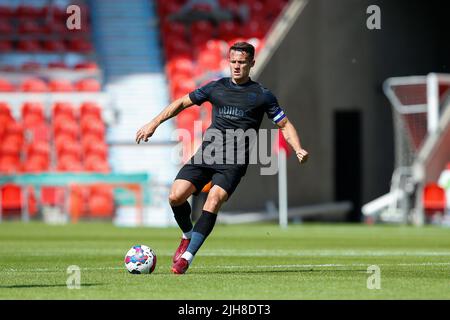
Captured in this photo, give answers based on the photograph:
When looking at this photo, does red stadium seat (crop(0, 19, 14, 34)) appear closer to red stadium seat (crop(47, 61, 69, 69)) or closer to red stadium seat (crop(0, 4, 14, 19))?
red stadium seat (crop(0, 4, 14, 19))

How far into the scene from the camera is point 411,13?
97.0 feet

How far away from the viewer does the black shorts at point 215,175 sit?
11.0m

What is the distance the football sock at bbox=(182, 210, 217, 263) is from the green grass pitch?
203mm

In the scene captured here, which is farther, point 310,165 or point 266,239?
point 310,165

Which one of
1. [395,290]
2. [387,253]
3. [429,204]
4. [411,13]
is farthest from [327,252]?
[411,13]

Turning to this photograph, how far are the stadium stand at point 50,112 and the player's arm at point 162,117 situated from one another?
16.3 meters

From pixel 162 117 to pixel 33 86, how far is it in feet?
63.5

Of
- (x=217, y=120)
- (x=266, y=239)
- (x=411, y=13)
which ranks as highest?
(x=411, y=13)

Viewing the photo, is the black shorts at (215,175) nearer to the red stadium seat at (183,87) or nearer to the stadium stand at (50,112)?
the stadium stand at (50,112)

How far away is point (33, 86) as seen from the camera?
98.0 feet

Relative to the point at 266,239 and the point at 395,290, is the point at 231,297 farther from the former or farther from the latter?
the point at 266,239

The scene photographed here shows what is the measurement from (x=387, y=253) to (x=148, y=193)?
13.2m

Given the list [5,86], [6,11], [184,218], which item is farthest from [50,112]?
[184,218]

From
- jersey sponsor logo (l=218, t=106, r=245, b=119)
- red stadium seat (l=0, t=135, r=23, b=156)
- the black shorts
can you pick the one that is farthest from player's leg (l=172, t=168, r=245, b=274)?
red stadium seat (l=0, t=135, r=23, b=156)
